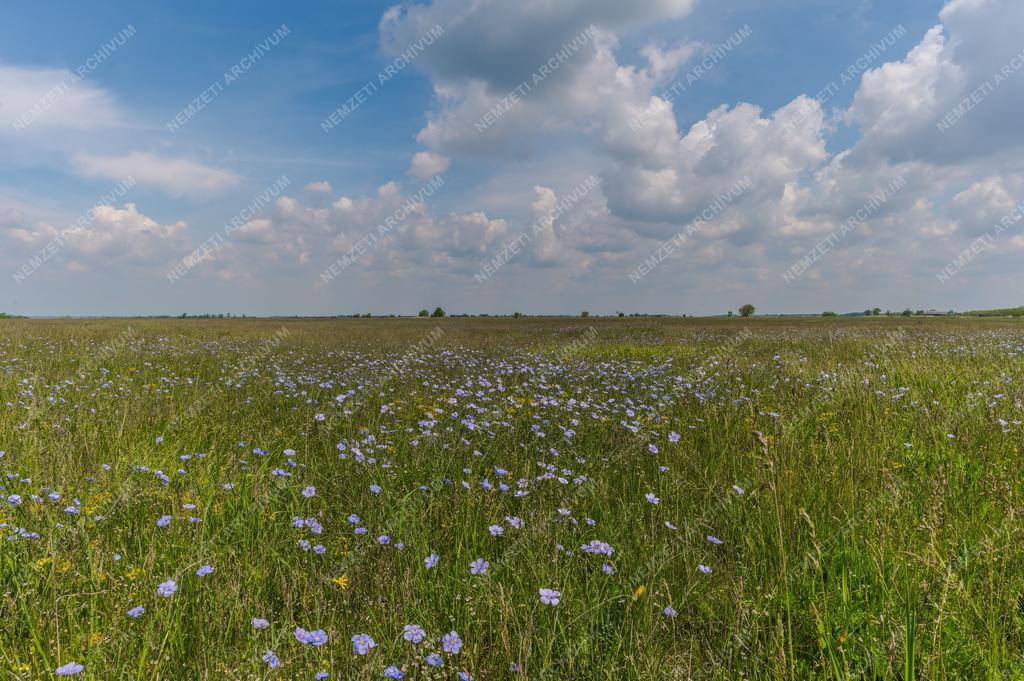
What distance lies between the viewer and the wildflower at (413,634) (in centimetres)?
193

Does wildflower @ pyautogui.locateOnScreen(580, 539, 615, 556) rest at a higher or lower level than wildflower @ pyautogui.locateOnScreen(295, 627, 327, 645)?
higher

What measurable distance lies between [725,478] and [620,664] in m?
2.16

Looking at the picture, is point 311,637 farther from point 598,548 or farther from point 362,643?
point 598,548

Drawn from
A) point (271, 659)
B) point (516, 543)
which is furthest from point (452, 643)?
point (516, 543)

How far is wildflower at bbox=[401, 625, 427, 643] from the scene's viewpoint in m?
1.93

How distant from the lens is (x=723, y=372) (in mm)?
8688

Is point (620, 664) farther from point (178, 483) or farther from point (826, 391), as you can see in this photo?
point (826, 391)

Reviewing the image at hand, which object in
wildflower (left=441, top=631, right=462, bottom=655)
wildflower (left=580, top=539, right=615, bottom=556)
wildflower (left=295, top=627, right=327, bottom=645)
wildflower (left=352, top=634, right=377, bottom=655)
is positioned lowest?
wildflower (left=441, top=631, right=462, bottom=655)

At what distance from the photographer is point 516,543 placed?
276cm

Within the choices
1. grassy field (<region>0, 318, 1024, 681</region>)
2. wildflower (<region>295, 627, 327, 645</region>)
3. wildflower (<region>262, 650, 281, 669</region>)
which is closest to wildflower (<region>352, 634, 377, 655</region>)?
grassy field (<region>0, 318, 1024, 681</region>)

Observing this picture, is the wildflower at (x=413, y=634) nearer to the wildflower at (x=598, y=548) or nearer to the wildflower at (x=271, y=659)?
the wildflower at (x=271, y=659)

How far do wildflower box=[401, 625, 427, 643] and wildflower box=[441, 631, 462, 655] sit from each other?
10 centimetres

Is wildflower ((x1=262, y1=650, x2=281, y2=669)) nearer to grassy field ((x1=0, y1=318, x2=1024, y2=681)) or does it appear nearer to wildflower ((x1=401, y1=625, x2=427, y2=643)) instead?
grassy field ((x1=0, y1=318, x2=1024, y2=681))

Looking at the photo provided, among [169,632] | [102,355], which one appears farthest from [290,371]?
[169,632]
